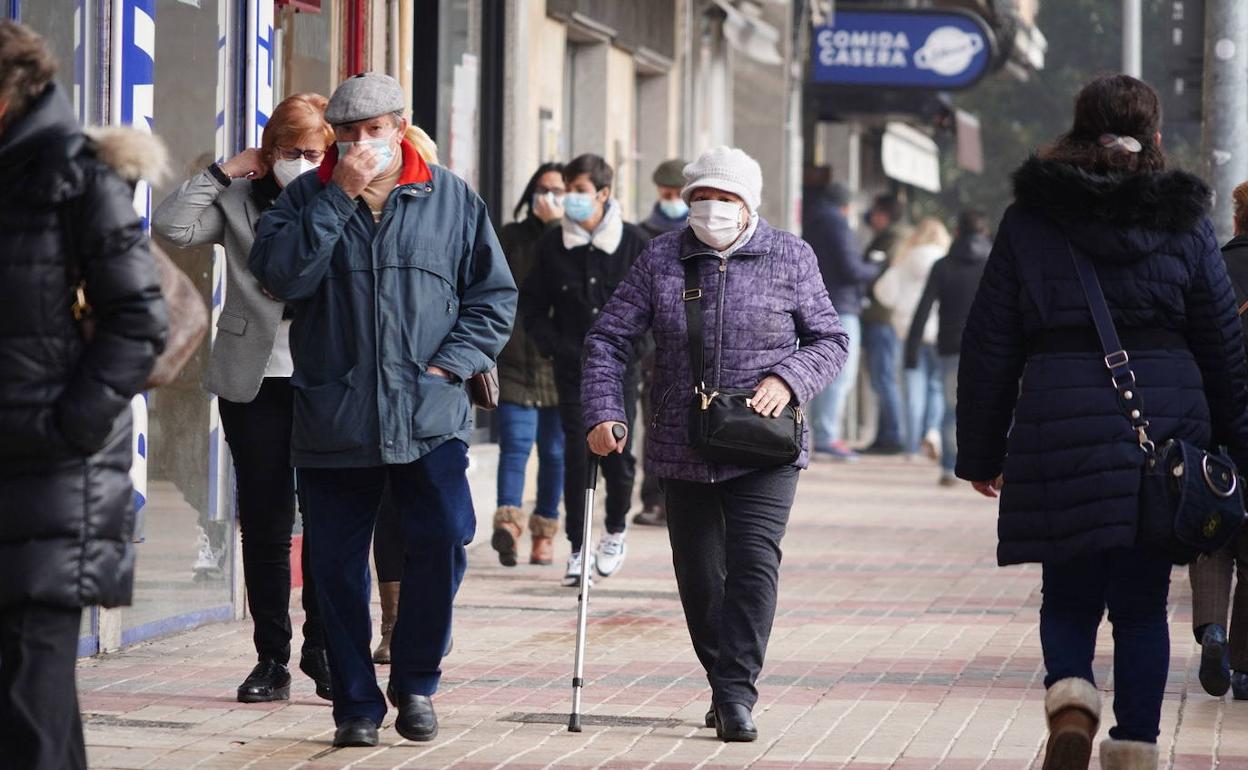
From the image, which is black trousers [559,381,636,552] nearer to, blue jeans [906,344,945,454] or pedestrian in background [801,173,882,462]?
blue jeans [906,344,945,454]

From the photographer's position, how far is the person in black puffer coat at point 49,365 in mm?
4789

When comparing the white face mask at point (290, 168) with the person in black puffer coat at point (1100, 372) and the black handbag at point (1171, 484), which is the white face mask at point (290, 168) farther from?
the black handbag at point (1171, 484)

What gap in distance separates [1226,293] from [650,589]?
5525 mm

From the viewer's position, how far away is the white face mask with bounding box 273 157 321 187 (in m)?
7.33

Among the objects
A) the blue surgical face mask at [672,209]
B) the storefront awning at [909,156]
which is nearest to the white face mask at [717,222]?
the blue surgical face mask at [672,209]

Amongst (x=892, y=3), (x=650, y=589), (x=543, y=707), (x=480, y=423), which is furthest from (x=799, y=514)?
(x=892, y=3)

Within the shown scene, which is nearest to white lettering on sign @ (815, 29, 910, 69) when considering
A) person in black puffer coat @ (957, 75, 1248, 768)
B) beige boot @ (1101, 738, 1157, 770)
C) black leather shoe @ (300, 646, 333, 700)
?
black leather shoe @ (300, 646, 333, 700)

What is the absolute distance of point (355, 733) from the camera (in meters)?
6.78

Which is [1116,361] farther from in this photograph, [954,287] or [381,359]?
[954,287]

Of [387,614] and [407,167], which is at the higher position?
[407,167]

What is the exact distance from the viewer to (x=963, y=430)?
6152mm

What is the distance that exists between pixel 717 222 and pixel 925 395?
590 inches

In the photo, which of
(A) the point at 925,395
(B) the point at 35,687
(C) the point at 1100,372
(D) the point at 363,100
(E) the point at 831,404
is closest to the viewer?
(B) the point at 35,687

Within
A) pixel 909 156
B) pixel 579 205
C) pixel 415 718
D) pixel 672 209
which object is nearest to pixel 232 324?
pixel 415 718
